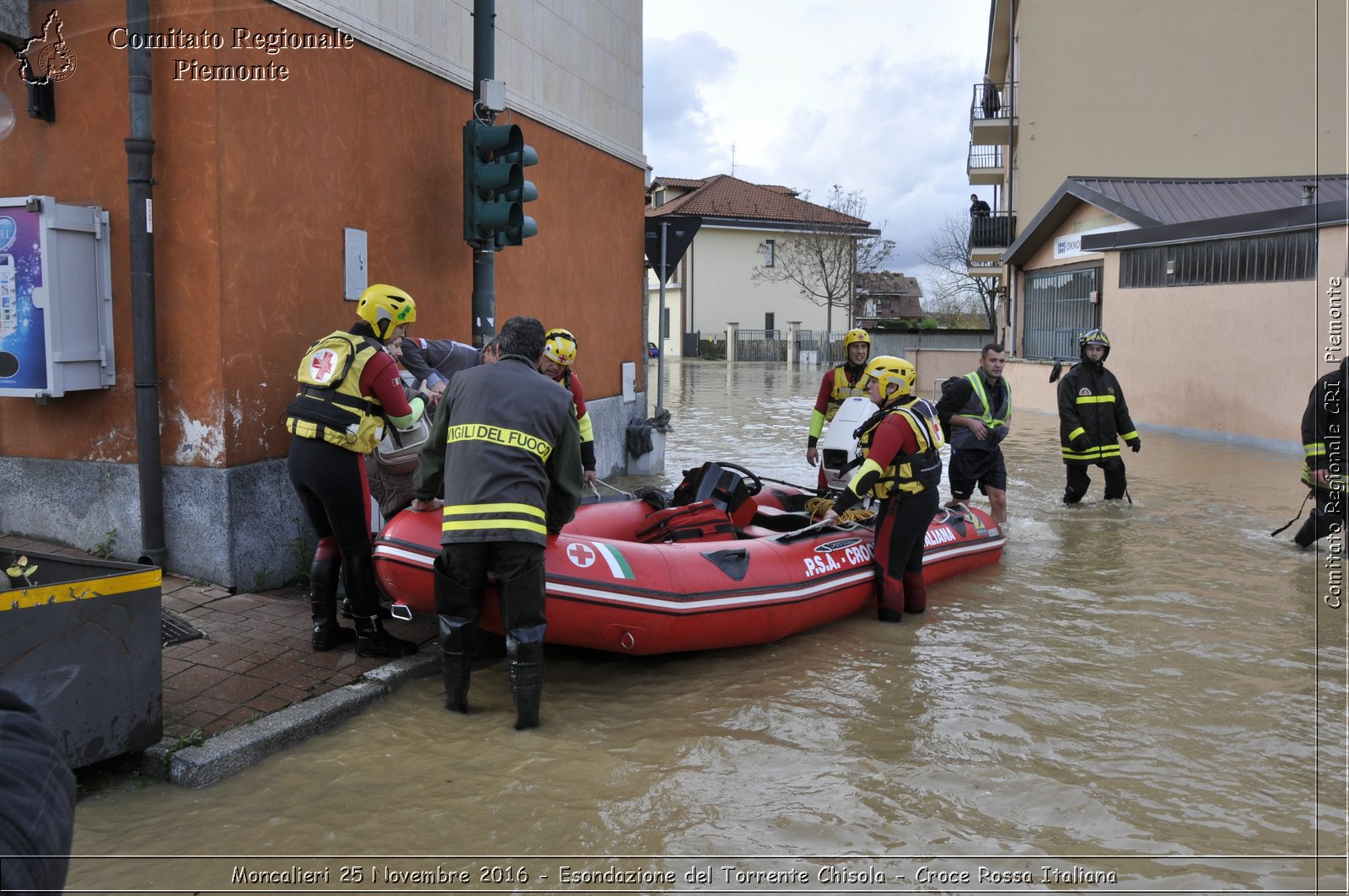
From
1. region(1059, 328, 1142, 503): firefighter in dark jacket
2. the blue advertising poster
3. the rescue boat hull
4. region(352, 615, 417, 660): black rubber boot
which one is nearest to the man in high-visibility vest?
region(1059, 328, 1142, 503): firefighter in dark jacket

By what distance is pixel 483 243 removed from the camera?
282 inches

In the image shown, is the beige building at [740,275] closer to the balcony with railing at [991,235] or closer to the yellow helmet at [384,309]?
the balcony with railing at [991,235]

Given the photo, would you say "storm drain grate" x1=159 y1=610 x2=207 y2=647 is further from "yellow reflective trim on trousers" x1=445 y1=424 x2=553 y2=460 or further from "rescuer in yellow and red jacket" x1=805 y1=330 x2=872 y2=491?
"rescuer in yellow and red jacket" x1=805 y1=330 x2=872 y2=491

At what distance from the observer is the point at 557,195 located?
34.4ft

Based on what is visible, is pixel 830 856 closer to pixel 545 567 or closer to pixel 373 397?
pixel 545 567

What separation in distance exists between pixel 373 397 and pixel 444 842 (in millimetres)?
2519

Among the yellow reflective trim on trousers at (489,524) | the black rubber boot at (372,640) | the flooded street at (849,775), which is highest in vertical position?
the yellow reflective trim on trousers at (489,524)

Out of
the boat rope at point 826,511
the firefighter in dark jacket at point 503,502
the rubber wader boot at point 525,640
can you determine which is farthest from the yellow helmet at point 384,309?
the boat rope at point 826,511

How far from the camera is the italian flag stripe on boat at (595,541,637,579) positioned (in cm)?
523

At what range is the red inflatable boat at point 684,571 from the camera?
5.12 m

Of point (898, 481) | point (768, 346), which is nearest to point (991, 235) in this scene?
point (768, 346)

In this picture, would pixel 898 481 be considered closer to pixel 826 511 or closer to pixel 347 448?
pixel 826 511

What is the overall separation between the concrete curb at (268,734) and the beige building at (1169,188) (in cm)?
1467

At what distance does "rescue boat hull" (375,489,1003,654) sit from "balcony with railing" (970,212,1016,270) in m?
24.9
